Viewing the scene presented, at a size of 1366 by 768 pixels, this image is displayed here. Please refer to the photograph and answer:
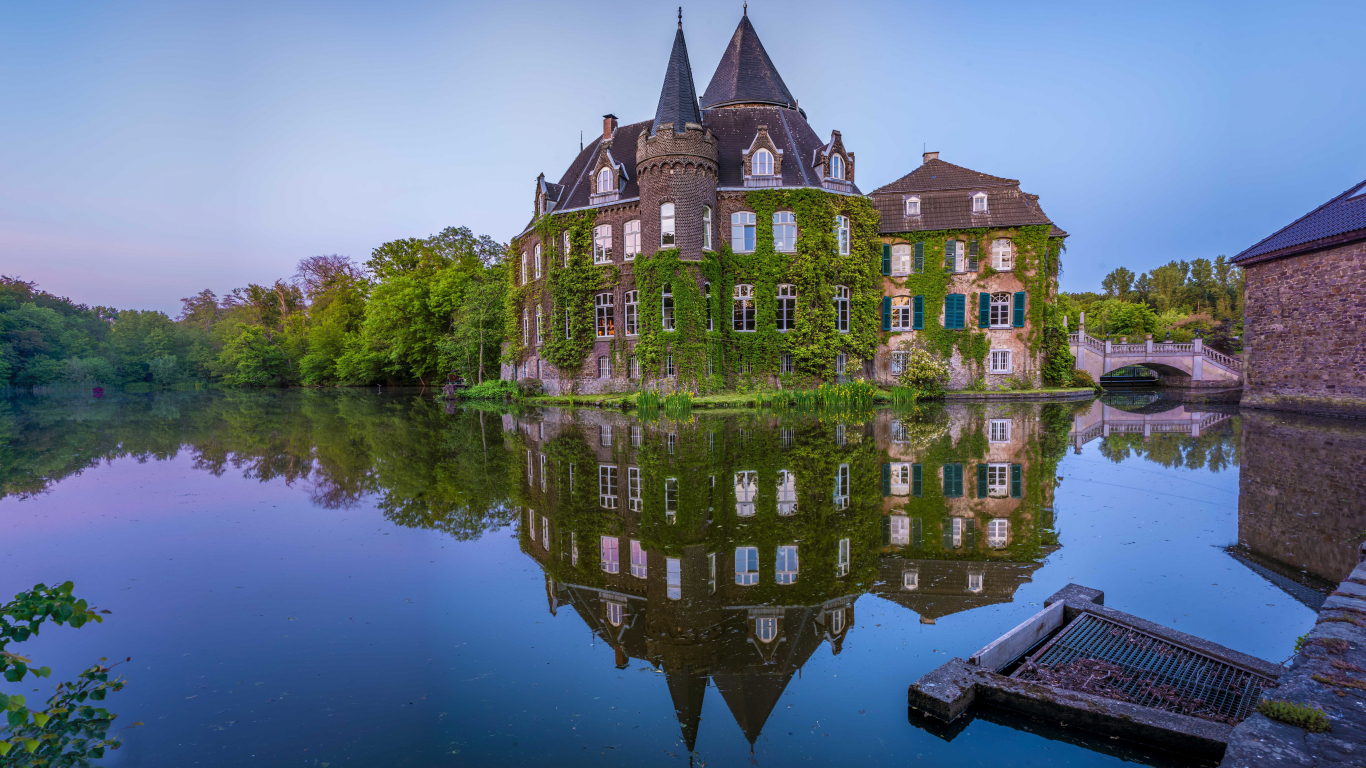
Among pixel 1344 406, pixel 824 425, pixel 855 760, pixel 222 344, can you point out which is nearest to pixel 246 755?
pixel 855 760

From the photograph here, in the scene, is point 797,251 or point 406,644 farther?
point 797,251

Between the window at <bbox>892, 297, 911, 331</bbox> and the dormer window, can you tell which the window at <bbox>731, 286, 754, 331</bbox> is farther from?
the window at <bbox>892, 297, 911, 331</bbox>

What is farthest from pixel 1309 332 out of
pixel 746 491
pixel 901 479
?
pixel 746 491

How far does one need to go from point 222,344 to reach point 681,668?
7773cm

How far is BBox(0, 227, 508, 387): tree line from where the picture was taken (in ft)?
134

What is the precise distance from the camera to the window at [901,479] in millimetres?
9016

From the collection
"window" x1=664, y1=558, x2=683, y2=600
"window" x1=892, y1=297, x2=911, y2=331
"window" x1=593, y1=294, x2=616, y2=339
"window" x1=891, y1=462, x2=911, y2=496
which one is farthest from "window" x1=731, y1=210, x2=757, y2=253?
"window" x1=664, y1=558, x2=683, y2=600

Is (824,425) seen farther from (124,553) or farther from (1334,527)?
(124,553)

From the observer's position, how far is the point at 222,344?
64.0 meters

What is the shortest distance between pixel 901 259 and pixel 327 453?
26.9 m

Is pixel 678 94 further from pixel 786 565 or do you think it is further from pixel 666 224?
pixel 786 565

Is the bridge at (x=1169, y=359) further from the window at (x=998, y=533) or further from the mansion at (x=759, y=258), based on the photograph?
the window at (x=998, y=533)

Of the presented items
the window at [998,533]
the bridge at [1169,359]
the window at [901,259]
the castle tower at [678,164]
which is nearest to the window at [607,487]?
the window at [998,533]

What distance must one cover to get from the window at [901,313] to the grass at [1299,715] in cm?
2934
